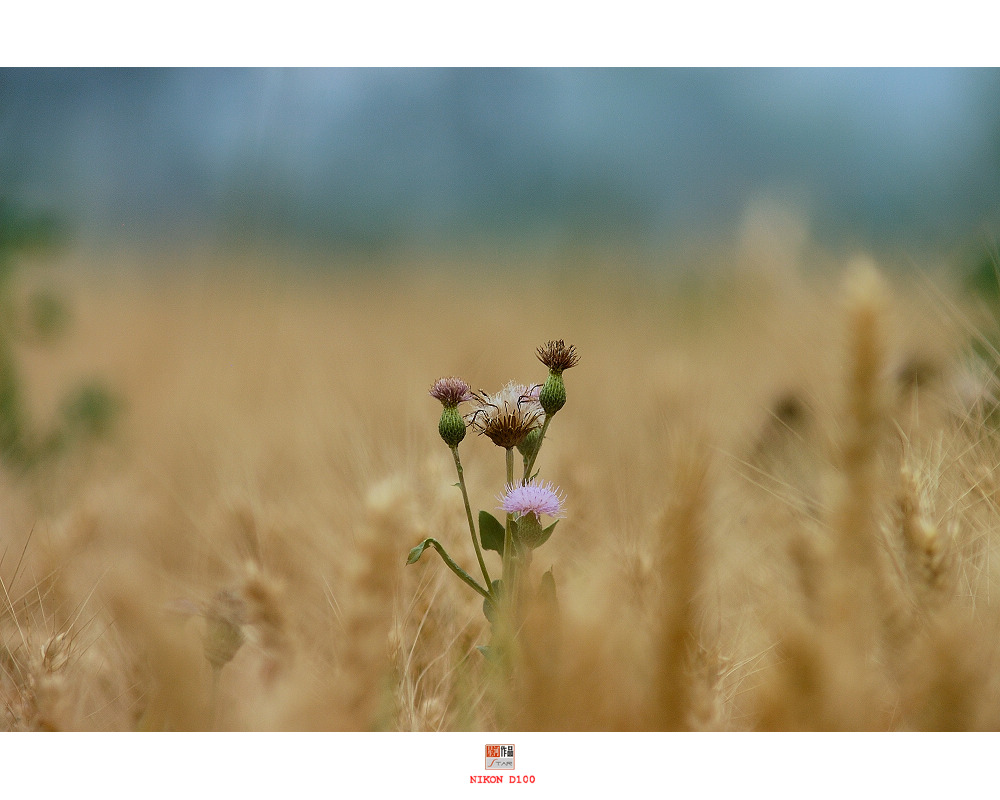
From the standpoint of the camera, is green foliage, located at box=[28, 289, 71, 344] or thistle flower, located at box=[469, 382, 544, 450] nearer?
thistle flower, located at box=[469, 382, 544, 450]

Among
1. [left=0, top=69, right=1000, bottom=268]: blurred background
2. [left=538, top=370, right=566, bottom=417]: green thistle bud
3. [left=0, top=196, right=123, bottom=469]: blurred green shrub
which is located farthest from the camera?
[left=0, top=196, right=123, bottom=469]: blurred green shrub

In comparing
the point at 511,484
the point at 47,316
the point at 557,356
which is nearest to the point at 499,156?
the point at 557,356

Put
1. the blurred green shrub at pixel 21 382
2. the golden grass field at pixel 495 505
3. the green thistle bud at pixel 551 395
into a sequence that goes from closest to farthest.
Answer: the golden grass field at pixel 495 505, the green thistle bud at pixel 551 395, the blurred green shrub at pixel 21 382

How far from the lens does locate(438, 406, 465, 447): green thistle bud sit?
2.23 ft

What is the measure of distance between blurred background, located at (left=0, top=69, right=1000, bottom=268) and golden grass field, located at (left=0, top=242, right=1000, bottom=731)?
0.08 m

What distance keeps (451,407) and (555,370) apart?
0.11m

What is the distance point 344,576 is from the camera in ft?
1.85

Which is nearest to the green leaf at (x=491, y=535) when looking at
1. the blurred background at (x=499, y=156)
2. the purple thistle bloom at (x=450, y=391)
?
the purple thistle bloom at (x=450, y=391)

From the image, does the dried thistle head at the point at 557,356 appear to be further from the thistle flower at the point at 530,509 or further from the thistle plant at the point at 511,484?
the thistle flower at the point at 530,509

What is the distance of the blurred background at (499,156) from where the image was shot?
2.76 ft

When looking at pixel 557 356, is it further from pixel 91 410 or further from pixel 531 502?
pixel 91 410
